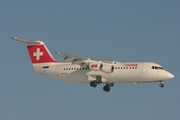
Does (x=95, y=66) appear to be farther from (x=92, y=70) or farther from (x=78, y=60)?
(x=78, y=60)

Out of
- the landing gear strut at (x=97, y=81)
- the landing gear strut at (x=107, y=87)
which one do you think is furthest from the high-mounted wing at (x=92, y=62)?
the landing gear strut at (x=107, y=87)

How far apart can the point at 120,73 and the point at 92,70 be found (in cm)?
318

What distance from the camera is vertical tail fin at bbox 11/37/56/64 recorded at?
59156mm

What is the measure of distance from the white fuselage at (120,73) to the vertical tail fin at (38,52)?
202 cm

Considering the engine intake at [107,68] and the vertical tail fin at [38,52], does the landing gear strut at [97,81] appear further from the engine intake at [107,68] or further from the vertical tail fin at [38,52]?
the vertical tail fin at [38,52]

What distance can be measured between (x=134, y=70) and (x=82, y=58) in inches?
205

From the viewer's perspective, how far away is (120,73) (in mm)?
53719

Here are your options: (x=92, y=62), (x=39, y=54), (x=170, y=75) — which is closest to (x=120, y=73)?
(x=92, y=62)

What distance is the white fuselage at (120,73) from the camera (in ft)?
175

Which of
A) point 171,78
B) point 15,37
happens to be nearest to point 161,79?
point 171,78

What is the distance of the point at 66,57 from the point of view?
5466 cm

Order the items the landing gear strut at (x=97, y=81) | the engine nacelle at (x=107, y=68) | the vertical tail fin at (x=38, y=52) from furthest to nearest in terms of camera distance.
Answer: the vertical tail fin at (x=38, y=52)
the landing gear strut at (x=97, y=81)
the engine nacelle at (x=107, y=68)

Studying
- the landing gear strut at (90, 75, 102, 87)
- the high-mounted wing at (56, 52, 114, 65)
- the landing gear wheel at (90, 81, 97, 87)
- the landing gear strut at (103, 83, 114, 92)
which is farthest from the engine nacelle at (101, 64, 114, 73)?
the landing gear strut at (103, 83, 114, 92)

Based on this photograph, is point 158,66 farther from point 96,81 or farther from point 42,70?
point 42,70
